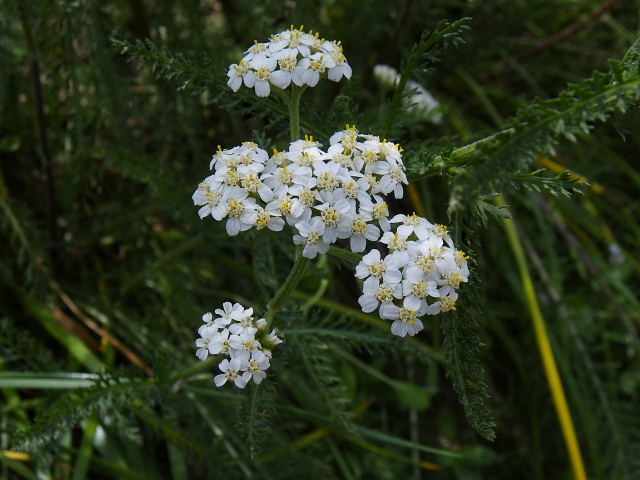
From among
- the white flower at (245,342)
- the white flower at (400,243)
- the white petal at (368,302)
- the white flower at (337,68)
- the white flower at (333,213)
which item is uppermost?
the white flower at (337,68)

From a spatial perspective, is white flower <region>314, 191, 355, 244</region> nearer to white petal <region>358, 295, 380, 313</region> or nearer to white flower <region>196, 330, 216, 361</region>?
white petal <region>358, 295, 380, 313</region>

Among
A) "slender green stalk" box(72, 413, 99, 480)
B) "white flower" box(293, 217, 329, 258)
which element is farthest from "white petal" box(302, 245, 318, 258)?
"slender green stalk" box(72, 413, 99, 480)

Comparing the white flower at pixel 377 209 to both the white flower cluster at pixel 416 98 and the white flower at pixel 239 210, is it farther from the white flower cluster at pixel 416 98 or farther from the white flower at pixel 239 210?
the white flower cluster at pixel 416 98

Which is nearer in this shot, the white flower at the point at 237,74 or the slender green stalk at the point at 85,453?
the white flower at the point at 237,74

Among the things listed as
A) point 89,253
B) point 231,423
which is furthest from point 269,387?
point 89,253

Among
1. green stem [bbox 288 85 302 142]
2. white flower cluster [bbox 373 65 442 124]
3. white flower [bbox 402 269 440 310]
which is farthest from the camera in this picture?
white flower cluster [bbox 373 65 442 124]

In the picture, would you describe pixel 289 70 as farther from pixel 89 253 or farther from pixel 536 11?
pixel 536 11

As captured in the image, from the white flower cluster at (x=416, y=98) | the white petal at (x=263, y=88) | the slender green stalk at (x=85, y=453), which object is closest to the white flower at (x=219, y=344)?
the white petal at (x=263, y=88)
